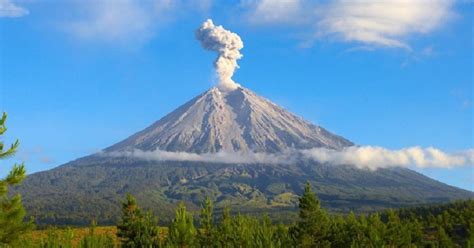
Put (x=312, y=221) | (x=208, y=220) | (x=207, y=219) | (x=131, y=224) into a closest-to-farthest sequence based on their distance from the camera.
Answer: (x=208, y=220)
(x=207, y=219)
(x=131, y=224)
(x=312, y=221)

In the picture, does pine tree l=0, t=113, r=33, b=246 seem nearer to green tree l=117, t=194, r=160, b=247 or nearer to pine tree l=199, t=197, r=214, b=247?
pine tree l=199, t=197, r=214, b=247

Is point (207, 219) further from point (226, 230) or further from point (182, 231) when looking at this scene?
point (182, 231)

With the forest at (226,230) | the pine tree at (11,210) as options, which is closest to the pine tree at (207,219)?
the forest at (226,230)

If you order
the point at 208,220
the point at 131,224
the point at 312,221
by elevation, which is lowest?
the point at 131,224

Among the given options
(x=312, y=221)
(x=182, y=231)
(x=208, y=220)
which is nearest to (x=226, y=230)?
(x=208, y=220)

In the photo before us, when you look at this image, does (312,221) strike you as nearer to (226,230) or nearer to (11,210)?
(226,230)

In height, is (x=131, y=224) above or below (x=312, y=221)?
below

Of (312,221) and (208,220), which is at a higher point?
(312,221)

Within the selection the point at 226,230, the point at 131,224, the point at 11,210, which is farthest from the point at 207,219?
the point at 131,224

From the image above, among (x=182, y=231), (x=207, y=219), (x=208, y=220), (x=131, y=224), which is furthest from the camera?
(x=131, y=224)

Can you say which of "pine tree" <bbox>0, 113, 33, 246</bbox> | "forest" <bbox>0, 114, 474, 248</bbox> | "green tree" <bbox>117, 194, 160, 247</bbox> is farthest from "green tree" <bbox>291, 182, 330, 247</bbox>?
"pine tree" <bbox>0, 113, 33, 246</bbox>

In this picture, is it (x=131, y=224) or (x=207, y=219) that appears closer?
(x=207, y=219)
